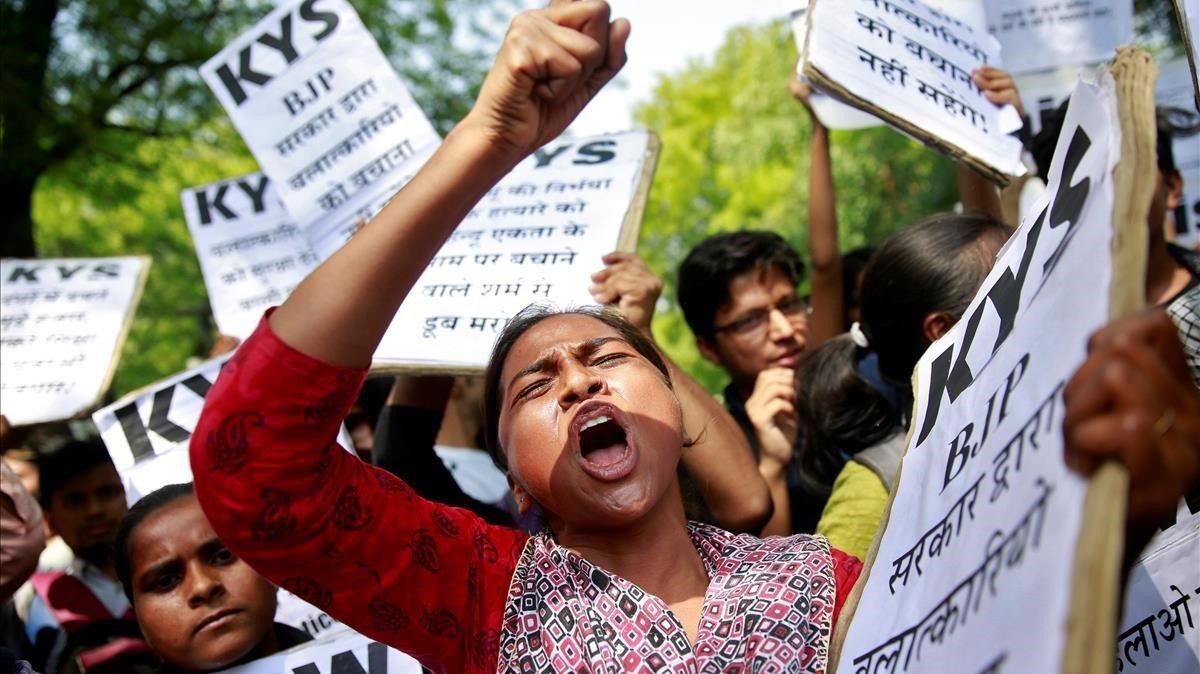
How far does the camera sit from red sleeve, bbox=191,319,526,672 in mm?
1452

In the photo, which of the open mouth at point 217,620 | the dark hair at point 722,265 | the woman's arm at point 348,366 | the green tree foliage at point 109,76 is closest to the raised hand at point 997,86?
the dark hair at point 722,265

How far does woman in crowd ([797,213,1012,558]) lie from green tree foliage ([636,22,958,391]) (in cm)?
966

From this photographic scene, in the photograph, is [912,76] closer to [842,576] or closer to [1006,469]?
[842,576]

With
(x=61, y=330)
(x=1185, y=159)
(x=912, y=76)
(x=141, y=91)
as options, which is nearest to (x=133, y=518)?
(x=61, y=330)

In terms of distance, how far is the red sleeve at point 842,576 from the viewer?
1714 mm

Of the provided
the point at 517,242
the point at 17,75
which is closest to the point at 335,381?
the point at 517,242

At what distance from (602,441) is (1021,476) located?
842 mm

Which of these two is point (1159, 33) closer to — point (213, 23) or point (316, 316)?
point (213, 23)

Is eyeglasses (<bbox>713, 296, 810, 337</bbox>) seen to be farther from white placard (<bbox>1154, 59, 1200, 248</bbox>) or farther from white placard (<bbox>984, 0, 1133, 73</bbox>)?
white placard (<bbox>1154, 59, 1200, 248</bbox>)

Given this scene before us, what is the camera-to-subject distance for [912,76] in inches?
120

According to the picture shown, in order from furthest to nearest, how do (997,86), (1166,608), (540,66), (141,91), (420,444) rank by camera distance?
1. (141,91)
2. (997,86)
3. (420,444)
4. (1166,608)
5. (540,66)

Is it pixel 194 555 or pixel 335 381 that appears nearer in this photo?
pixel 335 381

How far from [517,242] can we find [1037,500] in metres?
2.10

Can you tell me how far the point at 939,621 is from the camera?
4.29 feet
